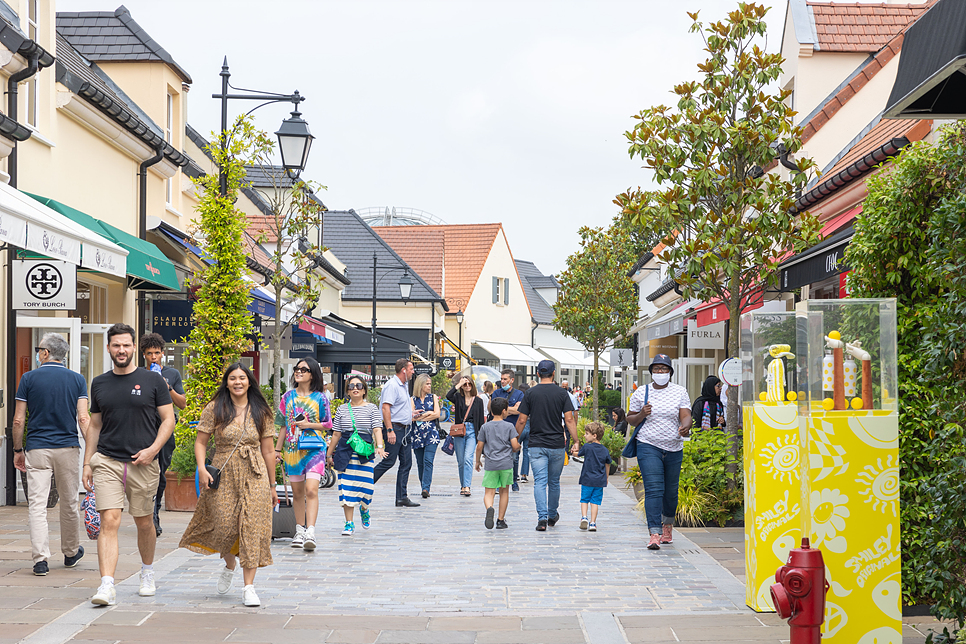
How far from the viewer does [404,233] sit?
183ft

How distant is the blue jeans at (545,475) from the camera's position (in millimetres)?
11719

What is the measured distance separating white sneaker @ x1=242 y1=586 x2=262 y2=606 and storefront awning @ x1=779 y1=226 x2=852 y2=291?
217 inches

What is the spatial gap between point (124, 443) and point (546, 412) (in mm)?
5428

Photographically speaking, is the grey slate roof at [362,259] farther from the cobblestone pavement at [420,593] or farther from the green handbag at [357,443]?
the cobblestone pavement at [420,593]

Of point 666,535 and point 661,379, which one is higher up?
point 661,379

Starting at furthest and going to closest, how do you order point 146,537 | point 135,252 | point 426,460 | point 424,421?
point 426,460 < point 424,421 < point 135,252 < point 146,537

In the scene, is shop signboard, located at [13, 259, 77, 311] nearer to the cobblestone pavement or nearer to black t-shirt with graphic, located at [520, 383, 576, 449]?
the cobblestone pavement

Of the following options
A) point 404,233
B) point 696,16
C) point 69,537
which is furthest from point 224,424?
point 404,233

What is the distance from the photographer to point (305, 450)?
1012 centimetres

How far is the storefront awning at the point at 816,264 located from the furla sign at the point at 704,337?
6.53 meters

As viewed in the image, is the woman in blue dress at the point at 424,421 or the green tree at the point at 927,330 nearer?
the green tree at the point at 927,330

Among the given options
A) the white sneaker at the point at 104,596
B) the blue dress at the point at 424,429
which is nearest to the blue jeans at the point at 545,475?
the blue dress at the point at 424,429

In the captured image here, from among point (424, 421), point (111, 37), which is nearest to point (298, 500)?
point (424, 421)

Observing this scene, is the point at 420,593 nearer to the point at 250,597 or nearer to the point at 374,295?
the point at 250,597
